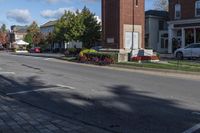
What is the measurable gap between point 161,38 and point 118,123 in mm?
53342

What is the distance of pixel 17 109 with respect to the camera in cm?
1105

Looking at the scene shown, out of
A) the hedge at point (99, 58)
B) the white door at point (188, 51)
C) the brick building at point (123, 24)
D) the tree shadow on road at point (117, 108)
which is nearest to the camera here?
the tree shadow on road at point (117, 108)

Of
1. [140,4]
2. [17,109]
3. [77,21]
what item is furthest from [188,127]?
[77,21]

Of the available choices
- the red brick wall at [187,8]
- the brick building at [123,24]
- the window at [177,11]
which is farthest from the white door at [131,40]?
the window at [177,11]

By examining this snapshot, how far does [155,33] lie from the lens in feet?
206

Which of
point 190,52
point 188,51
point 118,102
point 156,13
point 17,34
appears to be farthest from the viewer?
point 17,34

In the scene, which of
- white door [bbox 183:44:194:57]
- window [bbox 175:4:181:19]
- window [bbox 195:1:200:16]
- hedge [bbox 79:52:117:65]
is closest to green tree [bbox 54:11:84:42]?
window [bbox 175:4:181:19]

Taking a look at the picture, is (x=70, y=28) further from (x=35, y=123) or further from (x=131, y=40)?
(x=35, y=123)

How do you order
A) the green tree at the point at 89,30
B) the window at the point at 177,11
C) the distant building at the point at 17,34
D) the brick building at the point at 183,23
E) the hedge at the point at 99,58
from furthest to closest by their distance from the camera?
the distant building at the point at 17,34, the green tree at the point at 89,30, the window at the point at 177,11, the brick building at the point at 183,23, the hedge at the point at 99,58

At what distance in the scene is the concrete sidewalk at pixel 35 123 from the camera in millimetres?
8375

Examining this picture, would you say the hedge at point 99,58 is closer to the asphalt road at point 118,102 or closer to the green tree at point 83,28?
the asphalt road at point 118,102

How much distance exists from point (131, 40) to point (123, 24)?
1666 millimetres

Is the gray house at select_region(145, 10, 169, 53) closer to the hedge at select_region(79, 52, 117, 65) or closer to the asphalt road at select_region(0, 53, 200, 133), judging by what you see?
the hedge at select_region(79, 52, 117, 65)

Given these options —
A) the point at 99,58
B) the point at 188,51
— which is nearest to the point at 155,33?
the point at 188,51
